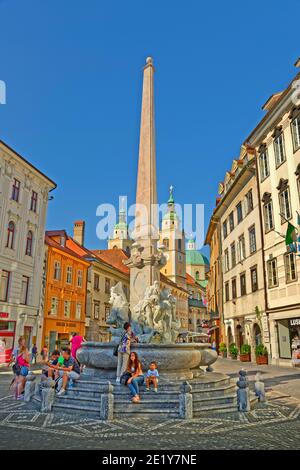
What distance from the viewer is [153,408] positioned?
802 centimetres

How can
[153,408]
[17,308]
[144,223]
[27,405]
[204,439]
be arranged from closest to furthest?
1. [204,439]
2. [153,408]
3. [27,405]
4. [144,223]
5. [17,308]

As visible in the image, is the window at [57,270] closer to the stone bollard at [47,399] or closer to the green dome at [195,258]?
the stone bollard at [47,399]

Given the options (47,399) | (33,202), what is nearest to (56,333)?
(33,202)

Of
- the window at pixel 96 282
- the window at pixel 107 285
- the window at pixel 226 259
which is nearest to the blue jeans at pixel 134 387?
the window at pixel 226 259

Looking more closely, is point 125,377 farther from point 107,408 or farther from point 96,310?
point 96,310

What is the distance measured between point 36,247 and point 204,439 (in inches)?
970

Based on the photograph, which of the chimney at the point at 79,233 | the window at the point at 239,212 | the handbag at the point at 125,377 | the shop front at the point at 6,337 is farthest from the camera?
the chimney at the point at 79,233

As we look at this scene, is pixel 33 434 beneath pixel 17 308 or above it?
beneath

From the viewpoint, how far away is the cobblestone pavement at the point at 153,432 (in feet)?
19.1

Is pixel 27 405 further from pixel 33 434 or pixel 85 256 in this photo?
pixel 85 256

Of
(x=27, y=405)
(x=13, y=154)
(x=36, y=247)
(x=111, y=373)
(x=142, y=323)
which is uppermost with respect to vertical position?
(x=13, y=154)
